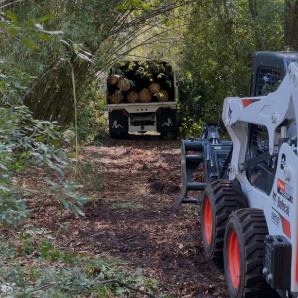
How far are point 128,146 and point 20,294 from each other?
32.0ft

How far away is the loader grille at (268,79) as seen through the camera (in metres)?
3.71

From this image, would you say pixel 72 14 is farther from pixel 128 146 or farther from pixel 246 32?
pixel 128 146

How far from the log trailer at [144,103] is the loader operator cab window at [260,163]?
876 centimetres

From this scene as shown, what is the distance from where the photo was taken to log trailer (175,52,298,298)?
281cm

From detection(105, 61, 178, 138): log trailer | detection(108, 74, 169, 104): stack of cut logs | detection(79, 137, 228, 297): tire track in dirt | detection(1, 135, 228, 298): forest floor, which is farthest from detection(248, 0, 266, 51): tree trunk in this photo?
detection(108, 74, 169, 104): stack of cut logs

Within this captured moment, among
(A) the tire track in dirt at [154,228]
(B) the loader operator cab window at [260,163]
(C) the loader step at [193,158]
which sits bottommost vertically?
(A) the tire track in dirt at [154,228]

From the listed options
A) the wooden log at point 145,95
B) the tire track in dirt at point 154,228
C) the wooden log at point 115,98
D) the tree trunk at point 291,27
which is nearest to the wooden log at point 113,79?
the wooden log at point 115,98

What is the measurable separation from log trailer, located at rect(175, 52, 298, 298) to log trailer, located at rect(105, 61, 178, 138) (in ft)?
26.7

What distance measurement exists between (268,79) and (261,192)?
0.95m

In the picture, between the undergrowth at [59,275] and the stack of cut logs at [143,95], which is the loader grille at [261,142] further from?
the stack of cut logs at [143,95]

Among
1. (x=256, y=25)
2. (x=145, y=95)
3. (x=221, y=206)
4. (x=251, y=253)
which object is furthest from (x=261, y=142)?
(x=145, y=95)

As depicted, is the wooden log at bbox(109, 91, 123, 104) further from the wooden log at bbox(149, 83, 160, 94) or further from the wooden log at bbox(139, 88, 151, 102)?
the wooden log at bbox(149, 83, 160, 94)

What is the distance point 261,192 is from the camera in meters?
3.61

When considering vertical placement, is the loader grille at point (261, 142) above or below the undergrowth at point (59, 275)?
above
